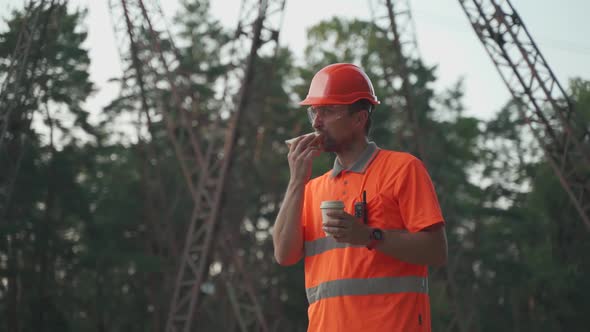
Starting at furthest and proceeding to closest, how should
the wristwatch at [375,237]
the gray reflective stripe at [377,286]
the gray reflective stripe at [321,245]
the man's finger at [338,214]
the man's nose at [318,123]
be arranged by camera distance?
the man's nose at [318,123] < the gray reflective stripe at [321,245] < the gray reflective stripe at [377,286] < the wristwatch at [375,237] < the man's finger at [338,214]

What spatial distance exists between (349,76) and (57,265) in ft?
99.5

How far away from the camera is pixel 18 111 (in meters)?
16.5

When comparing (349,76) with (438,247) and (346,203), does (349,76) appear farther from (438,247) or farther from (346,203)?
(438,247)

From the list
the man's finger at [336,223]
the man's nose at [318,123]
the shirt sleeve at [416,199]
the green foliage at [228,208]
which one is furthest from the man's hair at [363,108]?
the green foliage at [228,208]

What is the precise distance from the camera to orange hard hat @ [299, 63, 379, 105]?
11.5 feet

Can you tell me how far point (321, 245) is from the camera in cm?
Answer: 350

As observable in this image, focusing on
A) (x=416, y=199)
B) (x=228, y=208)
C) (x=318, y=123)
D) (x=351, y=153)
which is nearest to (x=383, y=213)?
(x=416, y=199)

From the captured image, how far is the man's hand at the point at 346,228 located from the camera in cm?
306

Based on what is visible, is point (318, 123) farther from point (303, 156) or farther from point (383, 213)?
point (383, 213)

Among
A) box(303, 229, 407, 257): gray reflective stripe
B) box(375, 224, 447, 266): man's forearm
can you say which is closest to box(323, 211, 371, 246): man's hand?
box(375, 224, 447, 266): man's forearm

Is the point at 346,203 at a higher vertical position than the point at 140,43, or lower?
lower

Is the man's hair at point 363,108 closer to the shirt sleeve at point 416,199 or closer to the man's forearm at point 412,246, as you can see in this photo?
the shirt sleeve at point 416,199

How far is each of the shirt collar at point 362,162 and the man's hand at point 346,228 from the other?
0.40m

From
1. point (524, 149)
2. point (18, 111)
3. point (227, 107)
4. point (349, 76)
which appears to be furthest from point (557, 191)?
point (349, 76)
